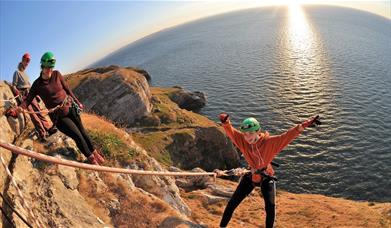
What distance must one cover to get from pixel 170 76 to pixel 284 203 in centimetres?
9006

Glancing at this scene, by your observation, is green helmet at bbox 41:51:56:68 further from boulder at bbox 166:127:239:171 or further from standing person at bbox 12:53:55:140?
boulder at bbox 166:127:239:171

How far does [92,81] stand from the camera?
57.0 meters

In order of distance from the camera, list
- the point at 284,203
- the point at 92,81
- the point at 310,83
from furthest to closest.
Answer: the point at 310,83, the point at 92,81, the point at 284,203

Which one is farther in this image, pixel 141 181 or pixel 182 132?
pixel 182 132

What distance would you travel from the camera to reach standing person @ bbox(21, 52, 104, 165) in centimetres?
1088

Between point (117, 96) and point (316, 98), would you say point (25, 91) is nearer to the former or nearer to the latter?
point (117, 96)

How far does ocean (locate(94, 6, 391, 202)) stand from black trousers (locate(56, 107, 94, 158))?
36345mm

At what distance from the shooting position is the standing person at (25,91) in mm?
13547

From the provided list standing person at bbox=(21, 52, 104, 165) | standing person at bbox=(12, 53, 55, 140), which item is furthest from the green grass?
standing person at bbox=(21, 52, 104, 165)

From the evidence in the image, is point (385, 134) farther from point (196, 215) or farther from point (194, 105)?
point (196, 215)

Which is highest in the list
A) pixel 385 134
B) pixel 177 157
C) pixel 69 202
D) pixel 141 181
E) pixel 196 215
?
pixel 69 202

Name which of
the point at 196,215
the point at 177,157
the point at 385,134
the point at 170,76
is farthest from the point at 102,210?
the point at 170,76

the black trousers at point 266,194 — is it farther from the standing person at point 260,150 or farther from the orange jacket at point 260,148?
the orange jacket at point 260,148

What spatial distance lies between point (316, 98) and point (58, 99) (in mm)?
63734
